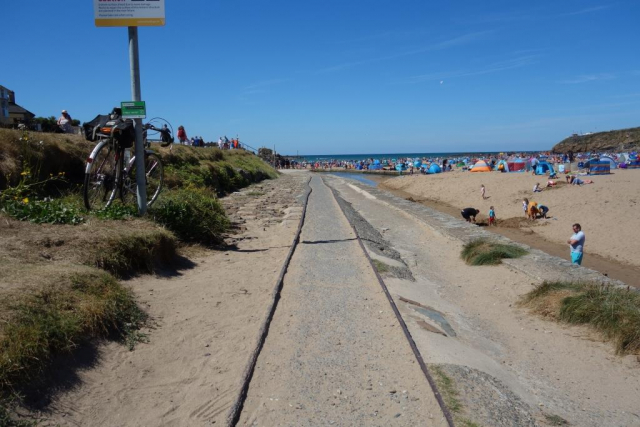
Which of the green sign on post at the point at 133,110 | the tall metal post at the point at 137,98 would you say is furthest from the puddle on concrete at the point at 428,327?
the green sign on post at the point at 133,110

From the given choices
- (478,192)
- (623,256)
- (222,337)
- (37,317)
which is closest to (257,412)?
(222,337)

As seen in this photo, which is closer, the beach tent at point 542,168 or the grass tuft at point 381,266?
the grass tuft at point 381,266

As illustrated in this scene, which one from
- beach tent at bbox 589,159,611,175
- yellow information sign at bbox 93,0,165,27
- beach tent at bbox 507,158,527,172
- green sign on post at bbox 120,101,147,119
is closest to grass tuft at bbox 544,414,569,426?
green sign on post at bbox 120,101,147,119

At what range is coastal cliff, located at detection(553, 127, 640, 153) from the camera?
106438mm

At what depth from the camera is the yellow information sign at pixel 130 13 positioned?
8.77 m

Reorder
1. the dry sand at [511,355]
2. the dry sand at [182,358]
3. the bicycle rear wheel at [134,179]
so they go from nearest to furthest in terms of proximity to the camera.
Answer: the dry sand at [182,358], the dry sand at [511,355], the bicycle rear wheel at [134,179]

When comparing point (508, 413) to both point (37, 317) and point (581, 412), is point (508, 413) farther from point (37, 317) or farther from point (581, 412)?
point (37, 317)

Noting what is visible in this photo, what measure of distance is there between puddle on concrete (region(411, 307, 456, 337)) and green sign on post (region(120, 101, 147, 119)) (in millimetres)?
5656

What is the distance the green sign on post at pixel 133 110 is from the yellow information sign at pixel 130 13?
1.44 m

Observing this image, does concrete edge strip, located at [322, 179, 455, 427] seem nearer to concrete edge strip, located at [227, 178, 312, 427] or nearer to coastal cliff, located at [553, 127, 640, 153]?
concrete edge strip, located at [227, 178, 312, 427]

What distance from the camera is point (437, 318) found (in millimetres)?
7262

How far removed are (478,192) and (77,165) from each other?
27.7 metres

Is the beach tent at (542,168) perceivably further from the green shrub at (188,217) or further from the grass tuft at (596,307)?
the green shrub at (188,217)

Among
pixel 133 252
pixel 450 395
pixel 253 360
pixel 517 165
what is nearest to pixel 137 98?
pixel 133 252
